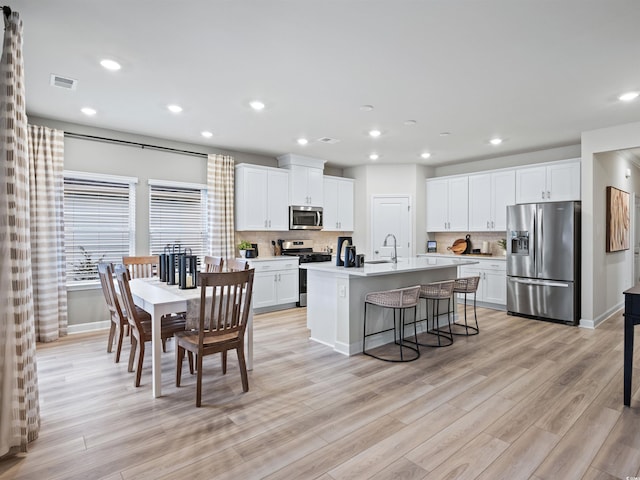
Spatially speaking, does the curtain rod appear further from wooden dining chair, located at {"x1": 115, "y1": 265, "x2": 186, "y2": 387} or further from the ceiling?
wooden dining chair, located at {"x1": 115, "y1": 265, "x2": 186, "y2": 387}

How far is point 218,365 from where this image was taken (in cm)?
353

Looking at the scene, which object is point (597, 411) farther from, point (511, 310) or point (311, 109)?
point (311, 109)

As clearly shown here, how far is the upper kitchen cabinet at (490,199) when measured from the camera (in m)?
6.09

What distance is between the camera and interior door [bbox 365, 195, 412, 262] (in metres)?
7.11

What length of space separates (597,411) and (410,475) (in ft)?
5.36

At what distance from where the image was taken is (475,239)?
689 centimetres

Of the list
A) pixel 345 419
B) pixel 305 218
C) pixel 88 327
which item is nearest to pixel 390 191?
pixel 305 218

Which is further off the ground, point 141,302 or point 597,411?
point 141,302

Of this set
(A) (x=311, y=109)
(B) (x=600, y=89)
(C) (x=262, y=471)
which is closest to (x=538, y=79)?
(B) (x=600, y=89)

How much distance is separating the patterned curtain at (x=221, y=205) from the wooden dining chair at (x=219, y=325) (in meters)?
2.78

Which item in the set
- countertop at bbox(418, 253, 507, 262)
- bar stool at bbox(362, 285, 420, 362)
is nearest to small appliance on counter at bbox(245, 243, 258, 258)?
bar stool at bbox(362, 285, 420, 362)

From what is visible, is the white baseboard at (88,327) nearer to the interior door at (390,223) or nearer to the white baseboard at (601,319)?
the interior door at (390,223)

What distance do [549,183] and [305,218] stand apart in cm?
395

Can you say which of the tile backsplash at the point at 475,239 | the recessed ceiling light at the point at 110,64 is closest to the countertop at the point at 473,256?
the tile backsplash at the point at 475,239
